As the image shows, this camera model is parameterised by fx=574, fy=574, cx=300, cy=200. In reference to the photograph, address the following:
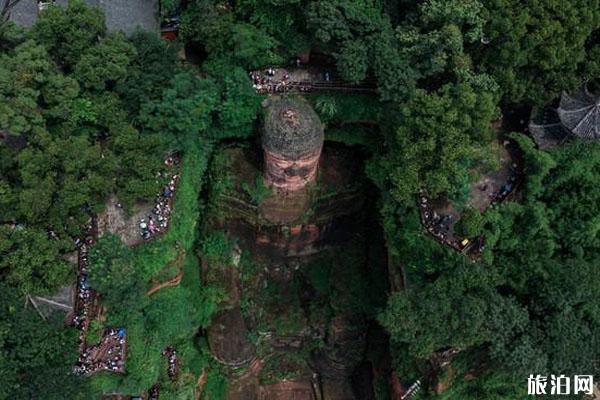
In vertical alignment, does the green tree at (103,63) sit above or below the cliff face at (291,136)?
above

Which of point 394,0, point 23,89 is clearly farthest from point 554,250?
point 23,89

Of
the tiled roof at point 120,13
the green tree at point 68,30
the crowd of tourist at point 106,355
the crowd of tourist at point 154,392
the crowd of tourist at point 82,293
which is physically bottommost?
the crowd of tourist at point 154,392

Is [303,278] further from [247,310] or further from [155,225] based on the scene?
[155,225]

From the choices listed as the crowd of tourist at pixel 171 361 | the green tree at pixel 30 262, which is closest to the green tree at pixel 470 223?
the crowd of tourist at pixel 171 361

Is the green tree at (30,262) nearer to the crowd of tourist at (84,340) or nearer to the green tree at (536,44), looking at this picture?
the crowd of tourist at (84,340)

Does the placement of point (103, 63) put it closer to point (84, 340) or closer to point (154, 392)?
point (84, 340)

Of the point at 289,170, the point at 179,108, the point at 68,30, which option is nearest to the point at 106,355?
the point at 179,108

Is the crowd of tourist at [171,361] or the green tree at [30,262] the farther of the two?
the crowd of tourist at [171,361]

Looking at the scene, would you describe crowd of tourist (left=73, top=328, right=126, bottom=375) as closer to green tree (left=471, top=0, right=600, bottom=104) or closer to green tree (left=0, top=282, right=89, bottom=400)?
green tree (left=0, top=282, right=89, bottom=400)
